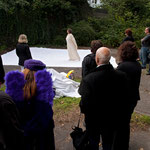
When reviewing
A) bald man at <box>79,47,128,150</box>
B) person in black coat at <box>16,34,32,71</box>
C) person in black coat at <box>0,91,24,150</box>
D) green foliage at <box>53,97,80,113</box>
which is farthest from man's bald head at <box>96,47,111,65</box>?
person in black coat at <box>16,34,32,71</box>

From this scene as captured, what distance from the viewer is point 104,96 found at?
2.67 metres

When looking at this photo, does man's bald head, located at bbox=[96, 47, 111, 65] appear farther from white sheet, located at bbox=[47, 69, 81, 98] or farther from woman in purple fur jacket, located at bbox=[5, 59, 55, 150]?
white sheet, located at bbox=[47, 69, 81, 98]

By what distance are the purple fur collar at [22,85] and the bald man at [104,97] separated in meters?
0.47

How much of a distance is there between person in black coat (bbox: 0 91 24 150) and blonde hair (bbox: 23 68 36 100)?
541 mm

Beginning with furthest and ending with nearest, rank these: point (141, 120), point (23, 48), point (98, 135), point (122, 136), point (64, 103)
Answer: point (23, 48) → point (64, 103) → point (141, 120) → point (122, 136) → point (98, 135)

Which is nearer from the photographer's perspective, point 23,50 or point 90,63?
point 90,63

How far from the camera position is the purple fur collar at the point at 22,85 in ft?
7.50

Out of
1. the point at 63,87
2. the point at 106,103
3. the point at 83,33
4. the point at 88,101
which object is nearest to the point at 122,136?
the point at 106,103

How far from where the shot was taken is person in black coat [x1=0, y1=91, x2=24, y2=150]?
68.6 inches

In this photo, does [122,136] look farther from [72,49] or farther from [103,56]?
[72,49]

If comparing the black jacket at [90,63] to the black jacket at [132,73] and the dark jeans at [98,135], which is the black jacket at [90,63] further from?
the dark jeans at [98,135]

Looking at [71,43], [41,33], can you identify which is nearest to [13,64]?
[71,43]

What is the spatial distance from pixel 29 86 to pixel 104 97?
3.02ft

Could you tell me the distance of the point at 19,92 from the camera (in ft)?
7.60
